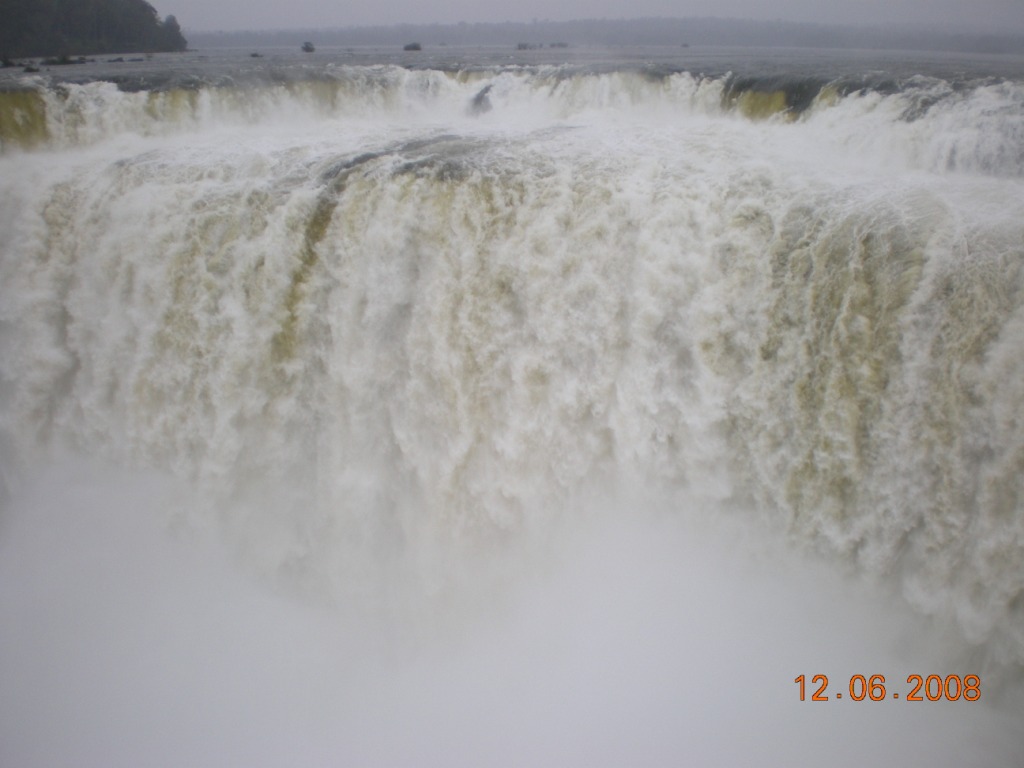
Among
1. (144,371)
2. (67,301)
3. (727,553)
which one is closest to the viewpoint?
(727,553)

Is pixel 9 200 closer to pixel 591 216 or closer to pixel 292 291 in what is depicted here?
pixel 292 291

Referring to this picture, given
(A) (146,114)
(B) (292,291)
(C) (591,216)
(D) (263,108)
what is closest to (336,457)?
(B) (292,291)
